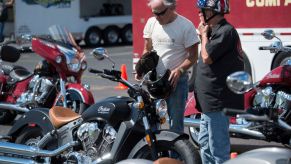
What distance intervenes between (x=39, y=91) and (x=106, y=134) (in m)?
3.86

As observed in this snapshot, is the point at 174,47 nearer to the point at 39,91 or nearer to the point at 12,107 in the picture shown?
the point at 39,91

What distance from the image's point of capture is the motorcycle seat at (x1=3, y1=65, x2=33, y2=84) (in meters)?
10.4

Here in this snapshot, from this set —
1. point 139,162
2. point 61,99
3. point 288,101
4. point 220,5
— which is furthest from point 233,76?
point 61,99

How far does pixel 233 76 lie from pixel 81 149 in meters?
3.03

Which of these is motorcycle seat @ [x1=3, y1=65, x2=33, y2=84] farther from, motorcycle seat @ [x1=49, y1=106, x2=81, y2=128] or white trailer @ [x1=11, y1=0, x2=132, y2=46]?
white trailer @ [x1=11, y1=0, x2=132, y2=46]

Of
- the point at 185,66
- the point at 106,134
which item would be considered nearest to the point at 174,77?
the point at 185,66

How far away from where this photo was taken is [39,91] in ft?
32.7

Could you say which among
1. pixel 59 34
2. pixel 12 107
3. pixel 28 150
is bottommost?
pixel 12 107

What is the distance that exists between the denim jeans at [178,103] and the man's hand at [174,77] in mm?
141

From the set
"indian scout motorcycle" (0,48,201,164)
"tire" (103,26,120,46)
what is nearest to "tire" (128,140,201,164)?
"indian scout motorcycle" (0,48,201,164)

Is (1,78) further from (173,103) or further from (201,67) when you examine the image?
(201,67)

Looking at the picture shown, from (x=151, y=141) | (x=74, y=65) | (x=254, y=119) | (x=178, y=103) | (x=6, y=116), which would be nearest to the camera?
(x=254, y=119)

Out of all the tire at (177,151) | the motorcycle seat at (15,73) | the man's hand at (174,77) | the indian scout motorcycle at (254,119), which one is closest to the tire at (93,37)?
the motorcycle seat at (15,73)

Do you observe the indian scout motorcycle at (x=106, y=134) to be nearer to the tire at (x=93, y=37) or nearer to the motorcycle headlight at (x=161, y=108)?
the motorcycle headlight at (x=161, y=108)
